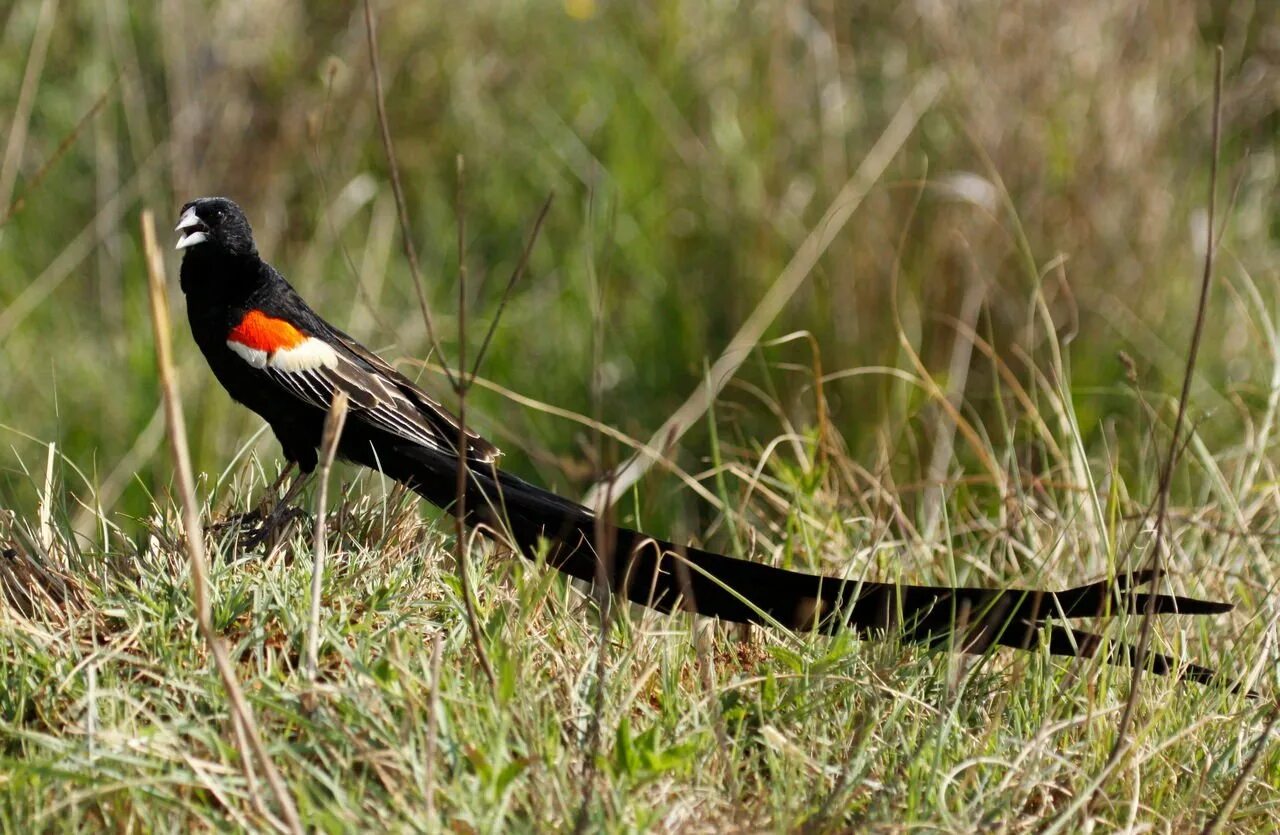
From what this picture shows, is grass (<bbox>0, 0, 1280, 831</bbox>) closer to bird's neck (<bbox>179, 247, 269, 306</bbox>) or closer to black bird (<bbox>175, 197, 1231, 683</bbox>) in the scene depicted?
black bird (<bbox>175, 197, 1231, 683</bbox>)

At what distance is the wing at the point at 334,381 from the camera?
2904mm

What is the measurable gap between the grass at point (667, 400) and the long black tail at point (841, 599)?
0.05 meters

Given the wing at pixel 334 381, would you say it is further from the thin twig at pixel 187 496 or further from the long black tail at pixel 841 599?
the thin twig at pixel 187 496

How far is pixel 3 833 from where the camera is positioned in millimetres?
1724

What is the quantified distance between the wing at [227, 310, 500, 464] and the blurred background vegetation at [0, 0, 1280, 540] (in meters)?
0.92

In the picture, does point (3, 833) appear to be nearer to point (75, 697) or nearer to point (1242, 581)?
point (75, 697)

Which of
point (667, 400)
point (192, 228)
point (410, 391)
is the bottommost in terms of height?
point (667, 400)

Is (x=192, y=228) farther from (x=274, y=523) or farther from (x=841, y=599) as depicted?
(x=841, y=599)

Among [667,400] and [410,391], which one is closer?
[410,391]

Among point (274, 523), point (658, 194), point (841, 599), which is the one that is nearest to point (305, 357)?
point (274, 523)

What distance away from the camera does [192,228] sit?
3.01m

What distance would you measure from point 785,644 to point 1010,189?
267 cm

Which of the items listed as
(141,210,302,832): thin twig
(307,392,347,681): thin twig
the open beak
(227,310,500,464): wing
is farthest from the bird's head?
(141,210,302,832): thin twig

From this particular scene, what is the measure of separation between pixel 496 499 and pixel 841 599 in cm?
71
